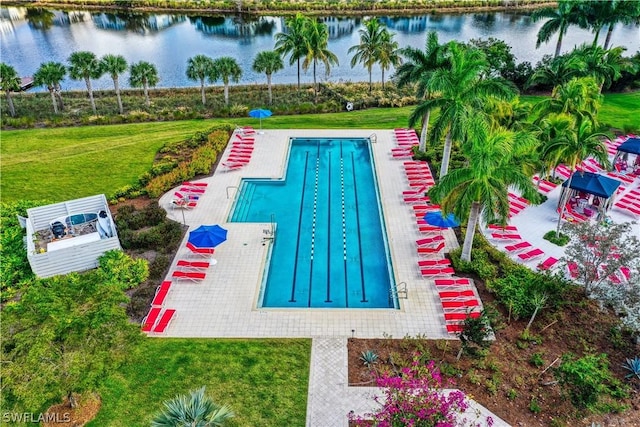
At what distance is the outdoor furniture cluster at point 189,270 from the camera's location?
61.2 ft

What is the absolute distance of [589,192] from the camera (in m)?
24.2

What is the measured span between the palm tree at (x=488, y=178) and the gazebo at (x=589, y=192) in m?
7.26

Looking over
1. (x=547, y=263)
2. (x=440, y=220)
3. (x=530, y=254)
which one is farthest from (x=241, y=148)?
(x=547, y=263)

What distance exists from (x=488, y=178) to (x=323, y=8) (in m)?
73.5

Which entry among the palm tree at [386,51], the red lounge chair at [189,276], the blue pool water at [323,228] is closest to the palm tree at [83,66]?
the blue pool water at [323,228]

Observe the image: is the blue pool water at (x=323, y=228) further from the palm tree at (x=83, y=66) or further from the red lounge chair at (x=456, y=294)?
the palm tree at (x=83, y=66)

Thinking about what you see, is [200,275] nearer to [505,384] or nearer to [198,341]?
[198,341]

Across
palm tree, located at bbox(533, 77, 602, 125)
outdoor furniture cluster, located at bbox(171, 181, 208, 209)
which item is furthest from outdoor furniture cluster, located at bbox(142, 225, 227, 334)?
palm tree, located at bbox(533, 77, 602, 125)

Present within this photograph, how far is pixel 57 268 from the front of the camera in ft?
68.4

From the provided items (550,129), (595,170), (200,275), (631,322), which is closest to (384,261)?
(200,275)

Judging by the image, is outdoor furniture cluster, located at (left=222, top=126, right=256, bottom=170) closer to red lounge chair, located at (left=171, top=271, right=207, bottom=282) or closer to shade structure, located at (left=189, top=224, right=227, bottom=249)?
shade structure, located at (left=189, top=224, right=227, bottom=249)

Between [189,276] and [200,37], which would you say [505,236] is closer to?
[189,276]

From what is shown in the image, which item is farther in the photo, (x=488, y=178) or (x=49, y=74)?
(x=49, y=74)

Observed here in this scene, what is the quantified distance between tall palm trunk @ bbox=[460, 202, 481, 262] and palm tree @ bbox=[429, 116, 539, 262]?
939 mm
